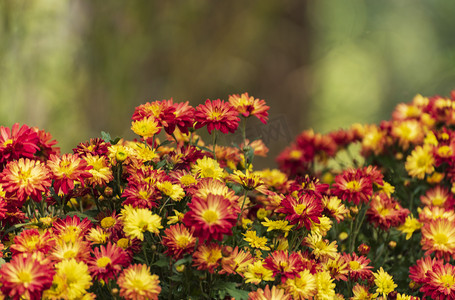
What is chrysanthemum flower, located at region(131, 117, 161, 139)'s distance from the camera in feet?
3.94

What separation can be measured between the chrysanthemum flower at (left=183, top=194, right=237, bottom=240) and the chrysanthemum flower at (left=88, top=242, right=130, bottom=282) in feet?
0.53

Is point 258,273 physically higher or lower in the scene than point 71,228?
lower

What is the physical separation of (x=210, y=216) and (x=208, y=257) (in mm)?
98

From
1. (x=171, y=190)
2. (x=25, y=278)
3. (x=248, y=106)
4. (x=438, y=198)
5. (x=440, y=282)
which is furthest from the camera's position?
(x=438, y=198)

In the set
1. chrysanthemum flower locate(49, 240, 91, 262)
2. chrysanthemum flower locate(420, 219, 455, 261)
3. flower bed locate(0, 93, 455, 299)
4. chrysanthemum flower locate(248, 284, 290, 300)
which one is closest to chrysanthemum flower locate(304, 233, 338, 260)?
flower bed locate(0, 93, 455, 299)

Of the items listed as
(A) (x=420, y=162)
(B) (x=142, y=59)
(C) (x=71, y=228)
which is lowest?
(C) (x=71, y=228)

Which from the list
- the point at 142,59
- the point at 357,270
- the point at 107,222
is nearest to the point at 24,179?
the point at 107,222

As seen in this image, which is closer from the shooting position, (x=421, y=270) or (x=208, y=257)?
(x=208, y=257)

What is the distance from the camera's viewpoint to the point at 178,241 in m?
1.01

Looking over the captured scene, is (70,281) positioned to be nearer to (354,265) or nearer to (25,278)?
(25,278)

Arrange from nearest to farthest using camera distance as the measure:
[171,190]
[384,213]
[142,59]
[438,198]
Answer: [171,190], [384,213], [438,198], [142,59]

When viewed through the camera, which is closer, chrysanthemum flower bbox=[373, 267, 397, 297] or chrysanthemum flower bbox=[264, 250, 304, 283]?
chrysanthemum flower bbox=[264, 250, 304, 283]

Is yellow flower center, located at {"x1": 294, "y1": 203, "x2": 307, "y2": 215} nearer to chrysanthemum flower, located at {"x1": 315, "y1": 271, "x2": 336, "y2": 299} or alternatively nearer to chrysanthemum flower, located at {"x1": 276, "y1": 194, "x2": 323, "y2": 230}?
chrysanthemum flower, located at {"x1": 276, "y1": 194, "x2": 323, "y2": 230}

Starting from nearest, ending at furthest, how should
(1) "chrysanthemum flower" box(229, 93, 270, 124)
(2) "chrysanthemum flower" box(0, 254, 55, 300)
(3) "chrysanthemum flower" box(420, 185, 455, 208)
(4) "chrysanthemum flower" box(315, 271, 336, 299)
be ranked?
(2) "chrysanthemum flower" box(0, 254, 55, 300) < (4) "chrysanthemum flower" box(315, 271, 336, 299) < (1) "chrysanthemum flower" box(229, 93, 270, 124) < (3) "chrysanthemum flower" box(420, 185, 455, 208)
